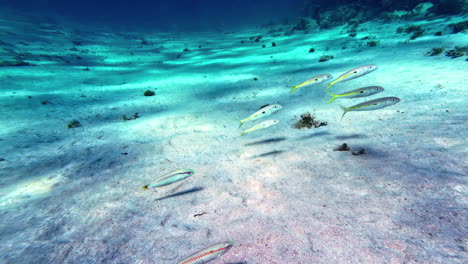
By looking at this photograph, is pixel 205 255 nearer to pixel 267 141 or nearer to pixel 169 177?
pixel 169 177

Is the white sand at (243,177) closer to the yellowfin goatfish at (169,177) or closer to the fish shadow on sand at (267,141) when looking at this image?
the fish shadow on sand at (267,141)

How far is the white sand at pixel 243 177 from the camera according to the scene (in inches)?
95.2

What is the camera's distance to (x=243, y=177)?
4102mm

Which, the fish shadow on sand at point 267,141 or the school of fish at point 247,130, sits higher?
the school of fish at point 247,130

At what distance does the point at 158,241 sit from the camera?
271cm

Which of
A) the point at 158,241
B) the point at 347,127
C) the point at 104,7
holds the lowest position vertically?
the point at 347,127

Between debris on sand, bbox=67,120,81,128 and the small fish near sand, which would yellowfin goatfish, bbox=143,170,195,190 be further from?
debris on sand, bbox=67,120,81,128

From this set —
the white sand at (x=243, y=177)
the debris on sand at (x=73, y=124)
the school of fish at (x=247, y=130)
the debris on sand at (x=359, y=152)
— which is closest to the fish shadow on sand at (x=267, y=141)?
the white sand at (x=243, y=177)

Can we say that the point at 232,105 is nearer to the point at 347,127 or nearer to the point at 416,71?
the point at 347,127

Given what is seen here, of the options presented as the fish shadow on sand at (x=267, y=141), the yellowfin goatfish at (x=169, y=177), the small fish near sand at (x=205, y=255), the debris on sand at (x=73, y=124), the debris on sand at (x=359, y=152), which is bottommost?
the debris on sand at (x=359, y=152)

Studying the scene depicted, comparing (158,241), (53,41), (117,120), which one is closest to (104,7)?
(53,41)

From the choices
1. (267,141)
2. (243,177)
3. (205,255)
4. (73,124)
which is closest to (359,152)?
(267,141)

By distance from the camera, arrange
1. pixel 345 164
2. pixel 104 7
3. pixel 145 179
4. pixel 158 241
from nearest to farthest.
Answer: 1. pixel 158 241
2. pixel 345 164
3. pixel 145 179
4. pixel 104 7

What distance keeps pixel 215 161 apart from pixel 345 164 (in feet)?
9.52
